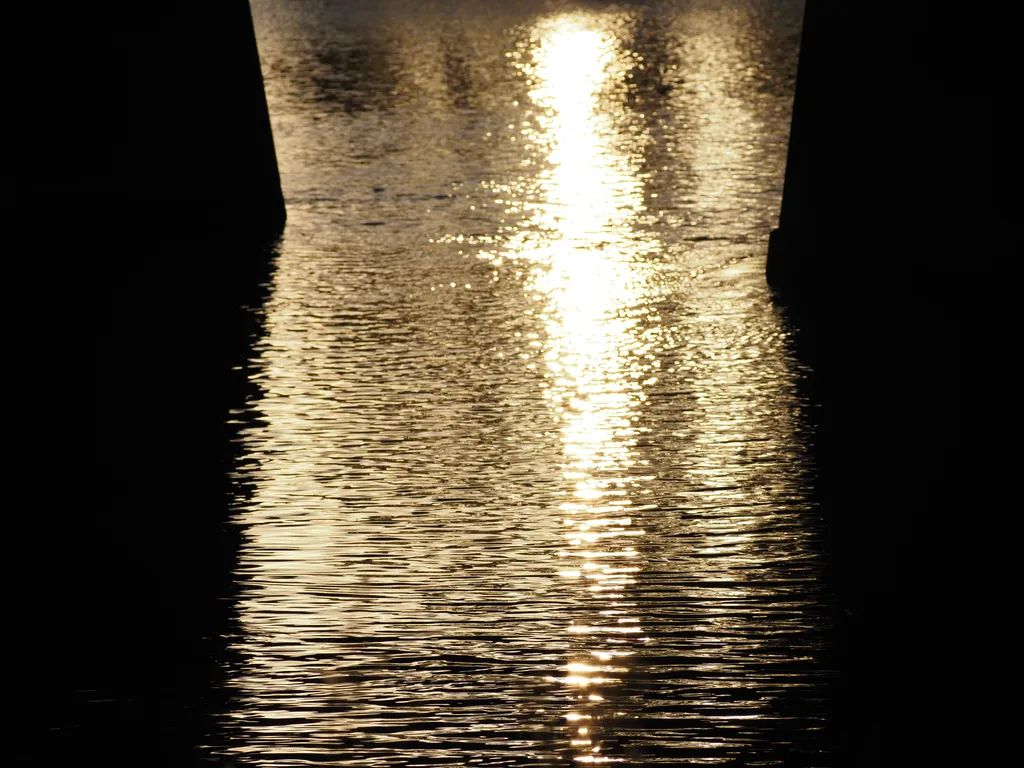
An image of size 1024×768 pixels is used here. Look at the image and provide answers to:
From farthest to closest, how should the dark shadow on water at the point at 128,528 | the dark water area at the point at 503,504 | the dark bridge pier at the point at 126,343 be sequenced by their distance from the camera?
the dark bridge pier at the point at 126,343
the dark shadow on water at the point at 128,528
the dark water area at the point at 503,504

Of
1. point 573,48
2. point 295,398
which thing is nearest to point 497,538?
point 295,398

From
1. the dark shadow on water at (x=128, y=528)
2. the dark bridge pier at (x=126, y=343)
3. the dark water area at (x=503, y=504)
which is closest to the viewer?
the dark water area at (x=503, y=504)

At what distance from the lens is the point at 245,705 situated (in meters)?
5.18

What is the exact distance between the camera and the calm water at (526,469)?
5.09 metres

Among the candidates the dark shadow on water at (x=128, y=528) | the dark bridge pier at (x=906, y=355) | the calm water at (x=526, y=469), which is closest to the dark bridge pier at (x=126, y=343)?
the dark shadow on water at (x=128, y=528)

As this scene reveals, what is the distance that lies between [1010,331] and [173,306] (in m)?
5.11

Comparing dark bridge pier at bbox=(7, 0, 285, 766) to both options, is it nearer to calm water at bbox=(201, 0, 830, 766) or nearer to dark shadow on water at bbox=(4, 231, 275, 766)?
dark shadow on water at bbox=(4, 231, 275, 766)

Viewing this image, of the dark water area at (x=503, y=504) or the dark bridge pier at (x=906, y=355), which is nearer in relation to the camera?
the dark water area at (x=503, y=504)

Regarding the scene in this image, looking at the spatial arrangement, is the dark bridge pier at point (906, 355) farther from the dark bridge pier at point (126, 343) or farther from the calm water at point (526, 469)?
the dark bridge pier at point (126, 343)

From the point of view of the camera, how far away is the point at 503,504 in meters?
6.82

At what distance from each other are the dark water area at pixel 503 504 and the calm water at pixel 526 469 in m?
0.02

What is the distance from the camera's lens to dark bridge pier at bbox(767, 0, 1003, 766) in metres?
5.23

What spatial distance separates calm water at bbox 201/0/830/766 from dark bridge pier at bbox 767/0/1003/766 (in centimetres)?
22

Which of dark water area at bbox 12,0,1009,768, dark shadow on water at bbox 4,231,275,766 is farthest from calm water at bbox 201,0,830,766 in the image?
dark shadow on water at bbox 4,231,275,766
